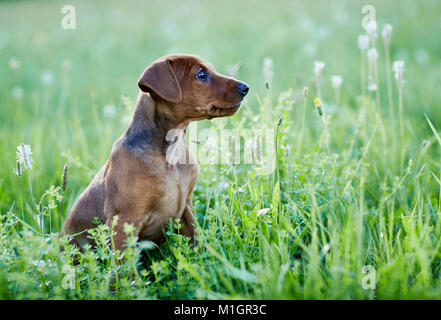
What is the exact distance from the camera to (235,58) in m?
7.79

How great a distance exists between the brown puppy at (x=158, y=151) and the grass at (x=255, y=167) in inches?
7.8

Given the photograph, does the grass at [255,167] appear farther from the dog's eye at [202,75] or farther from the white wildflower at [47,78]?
the dog's eye at [202,75]

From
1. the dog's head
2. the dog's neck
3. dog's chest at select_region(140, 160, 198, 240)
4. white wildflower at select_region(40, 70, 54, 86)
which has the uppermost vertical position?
white wildflower at select_region(40, 70, 54, 86)

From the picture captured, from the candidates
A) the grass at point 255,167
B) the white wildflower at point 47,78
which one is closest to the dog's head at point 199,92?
the grass at point 255,167

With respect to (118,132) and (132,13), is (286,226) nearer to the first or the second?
(118,132)

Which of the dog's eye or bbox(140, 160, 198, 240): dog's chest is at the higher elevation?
the dog's eye

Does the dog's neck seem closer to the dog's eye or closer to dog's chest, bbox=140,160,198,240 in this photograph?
dog's chest, bbox=140,160,198,240

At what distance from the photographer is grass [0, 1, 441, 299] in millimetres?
2361

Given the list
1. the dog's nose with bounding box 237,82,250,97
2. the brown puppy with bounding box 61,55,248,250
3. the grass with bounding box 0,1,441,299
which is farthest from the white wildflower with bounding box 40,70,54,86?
the dog's nose with bounding box 237,82,250,97

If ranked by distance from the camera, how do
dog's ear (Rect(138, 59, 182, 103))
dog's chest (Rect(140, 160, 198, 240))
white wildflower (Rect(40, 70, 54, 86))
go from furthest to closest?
white wildflower (Rect(40, 70, 54, 86)), dog's chest (Rect(140, 160, 198, 240)), dog's ear (Rect(138, 59, 182, 103))

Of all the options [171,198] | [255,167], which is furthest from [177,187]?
[255,167]

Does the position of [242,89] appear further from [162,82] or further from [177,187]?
[177,187]

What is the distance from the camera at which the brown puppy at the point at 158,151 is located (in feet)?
9.35

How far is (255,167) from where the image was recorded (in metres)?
3.21
